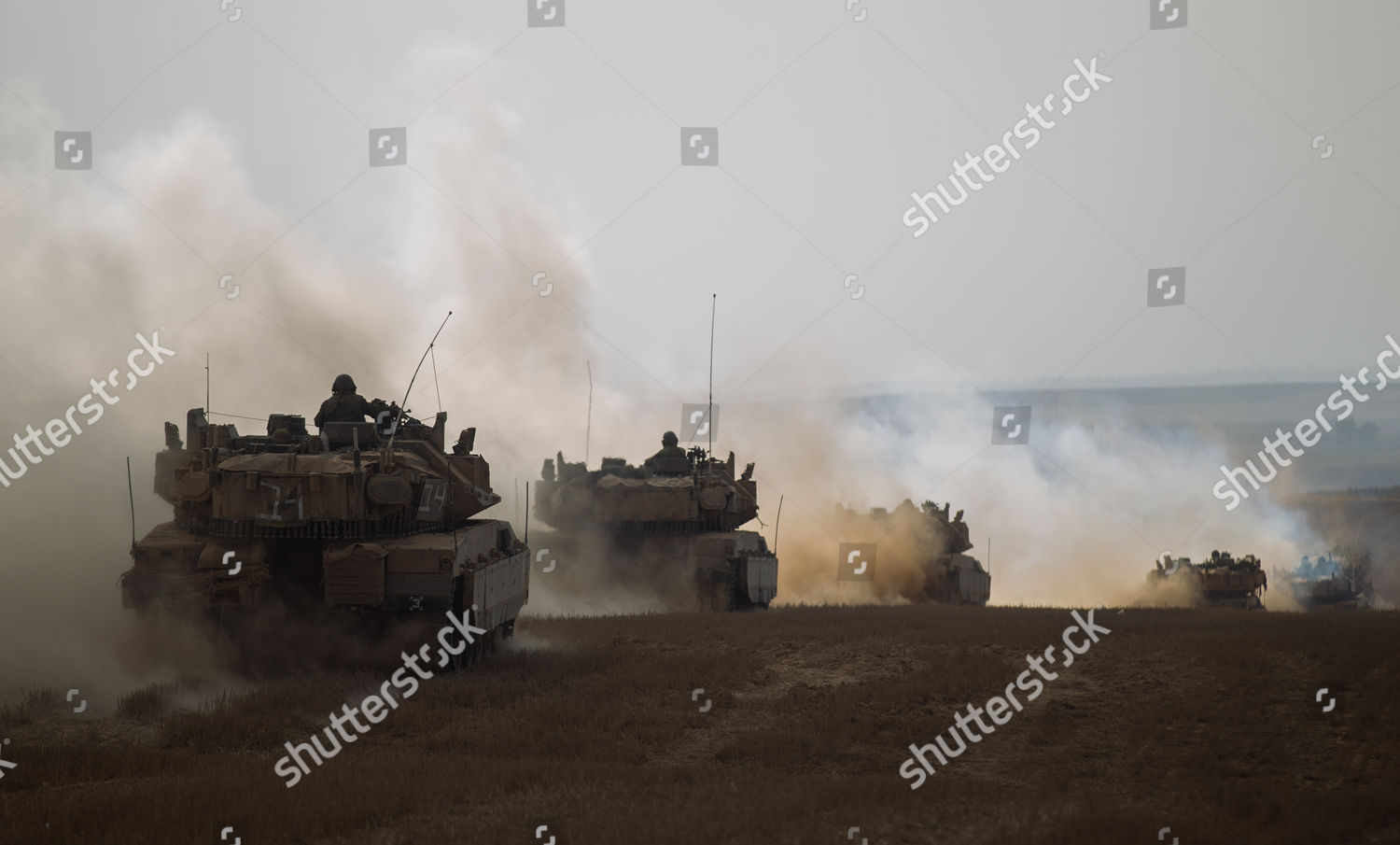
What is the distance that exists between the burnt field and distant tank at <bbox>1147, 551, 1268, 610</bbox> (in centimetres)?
2191

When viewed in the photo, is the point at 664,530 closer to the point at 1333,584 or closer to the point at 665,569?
the point at 665,569

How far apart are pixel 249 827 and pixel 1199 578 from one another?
36607 mm

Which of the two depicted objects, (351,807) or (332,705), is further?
(332,705)

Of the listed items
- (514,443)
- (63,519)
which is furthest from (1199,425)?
(63,519)

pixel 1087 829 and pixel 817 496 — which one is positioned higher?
pixel 817 496

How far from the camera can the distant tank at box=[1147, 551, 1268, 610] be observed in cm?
4100

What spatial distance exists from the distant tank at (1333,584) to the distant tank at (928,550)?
47.6ft

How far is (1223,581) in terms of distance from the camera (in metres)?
41.1

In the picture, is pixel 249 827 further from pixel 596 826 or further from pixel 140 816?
pixel 596 826

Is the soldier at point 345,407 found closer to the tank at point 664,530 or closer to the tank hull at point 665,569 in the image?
the tank at point 664,530

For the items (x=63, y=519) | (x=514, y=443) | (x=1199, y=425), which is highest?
(x=1199, y=425)

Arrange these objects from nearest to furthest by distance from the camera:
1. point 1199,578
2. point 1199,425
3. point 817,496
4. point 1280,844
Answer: point 1280,844 → point 1199,578 → point 817,496 → point 1199,425

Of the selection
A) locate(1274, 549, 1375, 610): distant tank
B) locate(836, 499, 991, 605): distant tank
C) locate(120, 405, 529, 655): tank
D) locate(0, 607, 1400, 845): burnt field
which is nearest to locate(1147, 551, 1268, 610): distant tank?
locate(1274, 549, 1375, 610): distant tank

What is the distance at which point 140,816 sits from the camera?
10320 mm
